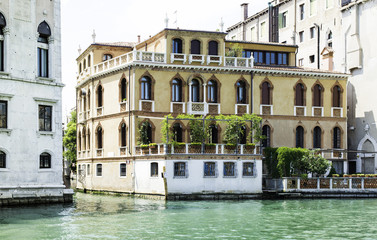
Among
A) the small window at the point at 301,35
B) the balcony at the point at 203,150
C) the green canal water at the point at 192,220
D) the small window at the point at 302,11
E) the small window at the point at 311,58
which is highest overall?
the small window at the point at 302,11

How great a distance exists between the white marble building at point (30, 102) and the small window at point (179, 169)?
Answer: 7053 mm

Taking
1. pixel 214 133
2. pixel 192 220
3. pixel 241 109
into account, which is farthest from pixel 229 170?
pixel 192 220

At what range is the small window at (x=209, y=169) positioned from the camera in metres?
35.6

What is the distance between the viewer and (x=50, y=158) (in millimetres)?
29578

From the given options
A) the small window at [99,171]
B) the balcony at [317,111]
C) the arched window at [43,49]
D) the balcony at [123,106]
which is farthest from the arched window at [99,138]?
the balcony at [317,111]

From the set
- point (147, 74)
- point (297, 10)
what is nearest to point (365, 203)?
point (147, 74)

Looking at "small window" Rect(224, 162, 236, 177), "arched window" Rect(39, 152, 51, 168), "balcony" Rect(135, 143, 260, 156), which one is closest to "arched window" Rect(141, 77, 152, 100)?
"balcony" Rect(135, 143, 260, 156)

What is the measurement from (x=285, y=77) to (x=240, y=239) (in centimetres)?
2379

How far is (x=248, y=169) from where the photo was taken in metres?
36.4

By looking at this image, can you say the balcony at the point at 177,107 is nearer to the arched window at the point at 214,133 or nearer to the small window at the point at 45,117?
the arched window at the point at 214,133

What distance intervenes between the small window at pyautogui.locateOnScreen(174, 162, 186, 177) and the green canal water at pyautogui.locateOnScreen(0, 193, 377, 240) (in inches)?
115

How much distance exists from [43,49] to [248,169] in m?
13.3

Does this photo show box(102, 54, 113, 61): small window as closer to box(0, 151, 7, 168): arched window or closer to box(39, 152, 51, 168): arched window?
box(39, 152, 51, 168): arched window

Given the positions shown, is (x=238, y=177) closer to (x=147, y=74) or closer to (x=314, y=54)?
(x=147, y=74)
